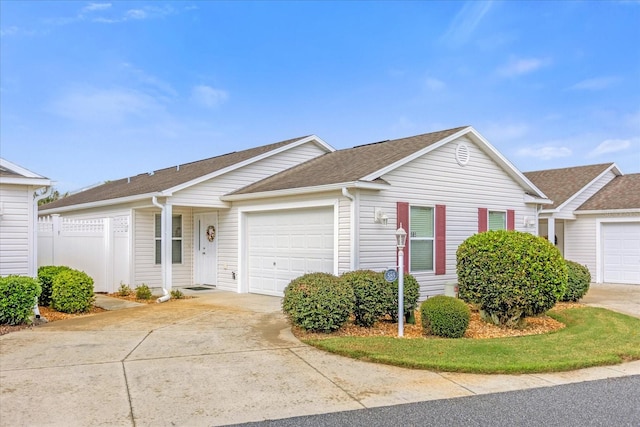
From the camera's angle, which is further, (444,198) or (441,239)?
(444,198)

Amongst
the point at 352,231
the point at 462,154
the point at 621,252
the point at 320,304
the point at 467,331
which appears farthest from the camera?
the point at 621,252

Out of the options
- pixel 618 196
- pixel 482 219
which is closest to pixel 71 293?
pixel 482 219

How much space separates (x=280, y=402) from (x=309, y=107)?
15.0 meters

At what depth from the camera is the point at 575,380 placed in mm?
5637

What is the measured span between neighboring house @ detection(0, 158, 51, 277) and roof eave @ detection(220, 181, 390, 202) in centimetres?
444

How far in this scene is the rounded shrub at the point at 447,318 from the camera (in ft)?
25.5

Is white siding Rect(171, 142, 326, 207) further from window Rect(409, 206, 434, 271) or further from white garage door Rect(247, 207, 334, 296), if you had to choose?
window Rect(409, 206, 434, 271)

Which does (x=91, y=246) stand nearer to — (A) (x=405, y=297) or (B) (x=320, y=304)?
(B) (x=320, y=304)

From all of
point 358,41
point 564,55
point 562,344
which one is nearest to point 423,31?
point 358,41

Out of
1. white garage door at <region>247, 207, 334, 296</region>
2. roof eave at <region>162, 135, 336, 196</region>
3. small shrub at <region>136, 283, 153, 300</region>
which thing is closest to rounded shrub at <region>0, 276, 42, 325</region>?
small shrub at <region>136, 283, 153, 300</region>

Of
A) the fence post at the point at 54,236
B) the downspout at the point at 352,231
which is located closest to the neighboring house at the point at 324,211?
the downspout at the point at 352,231

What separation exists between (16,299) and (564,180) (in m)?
19.0

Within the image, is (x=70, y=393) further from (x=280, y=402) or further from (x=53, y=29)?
(x=53, y=29)

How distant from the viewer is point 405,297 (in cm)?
868
